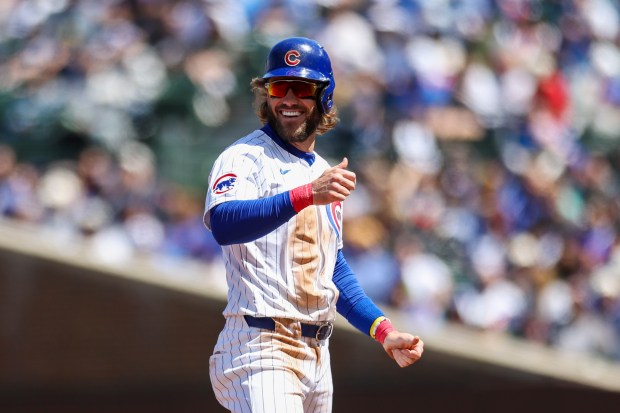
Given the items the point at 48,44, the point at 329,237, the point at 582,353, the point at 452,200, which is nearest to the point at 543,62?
the point at 452,200

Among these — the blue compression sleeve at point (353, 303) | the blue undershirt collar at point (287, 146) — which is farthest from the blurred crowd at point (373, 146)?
the blue undershirt collar at point (287, 146)

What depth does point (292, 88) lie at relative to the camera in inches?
156

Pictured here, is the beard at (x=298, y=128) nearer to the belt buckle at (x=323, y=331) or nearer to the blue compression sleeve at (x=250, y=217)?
the blue compression sleeve at (x=250, y=217)

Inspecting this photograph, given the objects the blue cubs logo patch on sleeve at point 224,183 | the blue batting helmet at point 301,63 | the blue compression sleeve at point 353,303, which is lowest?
the blue compression sleeve at point 353,303

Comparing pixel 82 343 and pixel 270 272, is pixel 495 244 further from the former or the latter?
pixel 270 272

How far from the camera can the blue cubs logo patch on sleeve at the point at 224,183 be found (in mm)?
3727

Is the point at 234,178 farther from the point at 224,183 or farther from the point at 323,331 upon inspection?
the point at 323,331

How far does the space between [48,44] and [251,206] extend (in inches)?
293

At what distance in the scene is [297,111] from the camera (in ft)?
13.1

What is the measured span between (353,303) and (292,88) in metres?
0.83

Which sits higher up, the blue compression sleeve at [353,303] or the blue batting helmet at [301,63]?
the blue batting helmet at [301,63]

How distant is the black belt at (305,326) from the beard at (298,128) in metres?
0.65

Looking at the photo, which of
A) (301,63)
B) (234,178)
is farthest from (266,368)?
(301,63)

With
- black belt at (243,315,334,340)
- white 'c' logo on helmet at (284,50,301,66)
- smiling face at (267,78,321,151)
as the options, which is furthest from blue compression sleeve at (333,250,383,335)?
white 'c' logo on helmet at (284,50,301,66)
